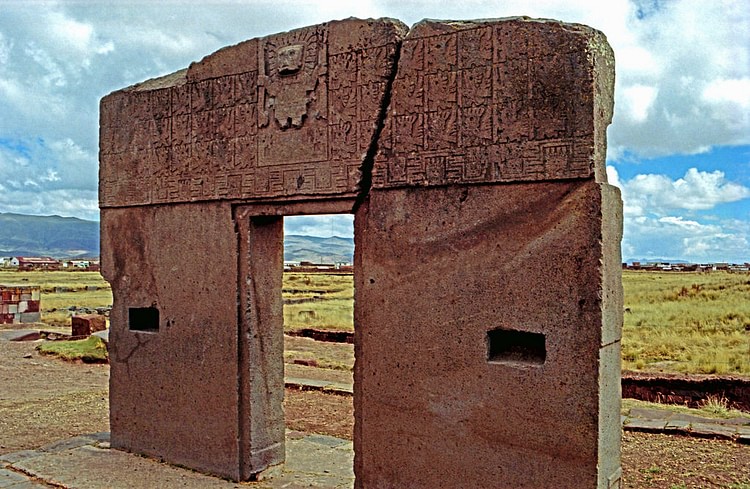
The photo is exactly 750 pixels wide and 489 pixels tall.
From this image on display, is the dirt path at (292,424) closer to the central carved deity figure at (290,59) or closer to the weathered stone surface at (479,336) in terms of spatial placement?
the weathered stone surface at (479,336)

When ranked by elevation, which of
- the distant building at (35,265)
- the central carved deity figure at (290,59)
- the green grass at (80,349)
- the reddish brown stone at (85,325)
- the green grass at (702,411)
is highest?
the central carved deity figure at (290,59)

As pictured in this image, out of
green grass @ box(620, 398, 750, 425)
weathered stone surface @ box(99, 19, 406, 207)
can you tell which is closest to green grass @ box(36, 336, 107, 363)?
weathered stone surface @ box(99, 19, 406, 207)

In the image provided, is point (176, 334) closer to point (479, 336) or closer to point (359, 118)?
point (359, 118)

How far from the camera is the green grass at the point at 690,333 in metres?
11.8

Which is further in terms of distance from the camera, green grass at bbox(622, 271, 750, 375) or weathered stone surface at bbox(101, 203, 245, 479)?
green grass at bbox(622, 271, 750, 375)

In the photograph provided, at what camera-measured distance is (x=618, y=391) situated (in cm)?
398

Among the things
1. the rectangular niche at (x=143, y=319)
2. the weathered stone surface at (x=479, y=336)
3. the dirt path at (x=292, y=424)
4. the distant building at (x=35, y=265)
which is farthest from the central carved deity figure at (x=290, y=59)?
the distant building at (x=35, y=265)

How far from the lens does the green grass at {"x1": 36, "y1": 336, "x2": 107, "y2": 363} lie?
1139cm

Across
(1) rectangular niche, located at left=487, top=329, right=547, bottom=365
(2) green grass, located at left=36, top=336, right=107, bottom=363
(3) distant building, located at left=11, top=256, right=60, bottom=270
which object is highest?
(1) rectangular niche, located at left=487, top=329, right=547, bottom=365

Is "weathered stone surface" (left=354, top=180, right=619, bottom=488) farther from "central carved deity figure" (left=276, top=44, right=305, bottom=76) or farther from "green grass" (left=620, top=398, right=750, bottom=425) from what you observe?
"green grass" (left=620, top=398, right=750, bottom=425)

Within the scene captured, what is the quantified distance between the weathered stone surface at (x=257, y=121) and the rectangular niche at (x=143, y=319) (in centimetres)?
92

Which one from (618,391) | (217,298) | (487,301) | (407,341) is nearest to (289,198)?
(217,298)

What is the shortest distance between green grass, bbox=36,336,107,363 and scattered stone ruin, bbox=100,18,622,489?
6.13 metres

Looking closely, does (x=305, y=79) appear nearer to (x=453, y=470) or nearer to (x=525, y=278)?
(x=525, y=278)
